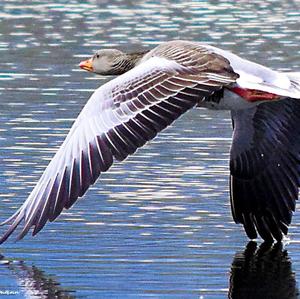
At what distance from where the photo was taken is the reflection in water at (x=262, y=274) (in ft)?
32.4

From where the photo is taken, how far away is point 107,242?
10.9 meters

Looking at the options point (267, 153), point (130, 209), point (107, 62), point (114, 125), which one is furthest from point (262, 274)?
point (107, 62)

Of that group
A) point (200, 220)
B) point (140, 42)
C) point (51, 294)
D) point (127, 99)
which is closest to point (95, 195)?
point (200, 220)

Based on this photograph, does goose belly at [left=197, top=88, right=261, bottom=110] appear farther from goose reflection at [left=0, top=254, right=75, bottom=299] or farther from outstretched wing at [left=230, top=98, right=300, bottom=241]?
goose reflection at [left=0, top=254, right=75, bottom=299]

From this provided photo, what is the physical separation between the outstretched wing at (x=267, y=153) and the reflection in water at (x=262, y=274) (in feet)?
3.13

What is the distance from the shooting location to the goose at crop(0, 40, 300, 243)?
395 inches

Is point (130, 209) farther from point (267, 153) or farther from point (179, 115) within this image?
point (179, 115)

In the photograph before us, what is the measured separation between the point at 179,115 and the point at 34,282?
1.65 metres

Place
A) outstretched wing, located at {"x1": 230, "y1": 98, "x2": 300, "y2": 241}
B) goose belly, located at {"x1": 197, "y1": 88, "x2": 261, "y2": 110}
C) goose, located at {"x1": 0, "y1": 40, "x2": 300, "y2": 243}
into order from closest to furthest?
goose, located at {"x1": 0, "y1": 40, "x2": 300, "y2": 243} → goose belly, located at {"x1": 197, "y1": 88, "x2": 261, "y2": 110} → outstretched wing, located at {"x1": 230, "y1": 98, "x2": 300, "y2": 241}

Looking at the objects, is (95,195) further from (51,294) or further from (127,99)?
(51,294)

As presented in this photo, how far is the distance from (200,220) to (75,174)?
1881mm

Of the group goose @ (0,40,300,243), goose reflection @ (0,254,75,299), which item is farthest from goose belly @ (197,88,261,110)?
goose reflection @ (0,254,75,299)

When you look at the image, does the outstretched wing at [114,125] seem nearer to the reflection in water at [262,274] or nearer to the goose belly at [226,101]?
the goose belly at [226,101]

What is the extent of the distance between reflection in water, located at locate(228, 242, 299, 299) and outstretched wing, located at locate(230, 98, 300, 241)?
95 centimetres
